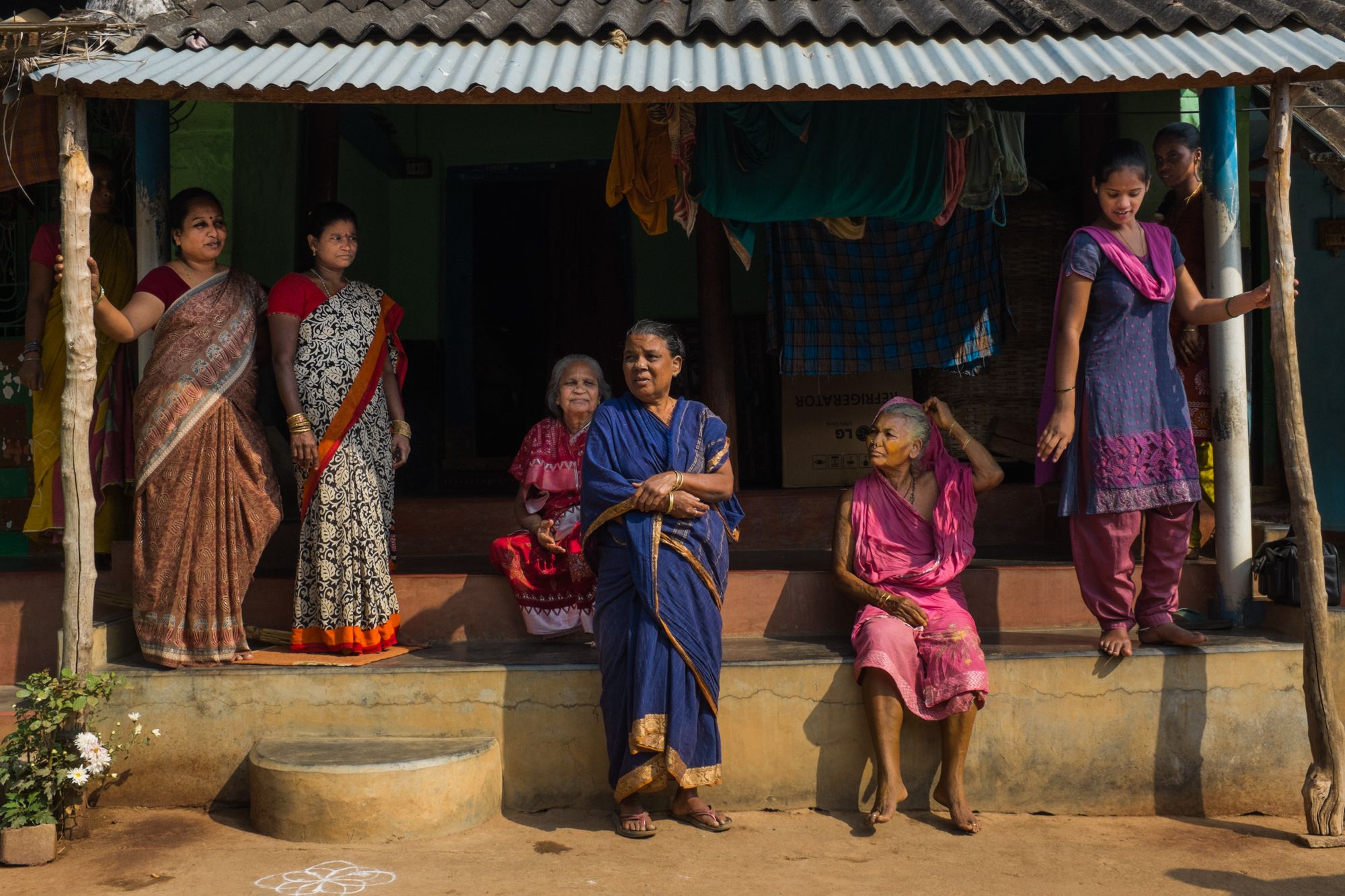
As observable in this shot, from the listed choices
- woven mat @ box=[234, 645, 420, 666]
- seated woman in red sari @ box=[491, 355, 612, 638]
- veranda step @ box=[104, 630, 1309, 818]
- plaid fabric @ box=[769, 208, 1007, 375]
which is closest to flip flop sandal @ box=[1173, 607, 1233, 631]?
veranda step @ box=[104, 630, 1309, 818]

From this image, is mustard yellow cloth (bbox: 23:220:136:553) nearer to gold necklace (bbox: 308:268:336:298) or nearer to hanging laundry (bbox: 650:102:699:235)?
gold necklace (bbox: 308:268:336:298)

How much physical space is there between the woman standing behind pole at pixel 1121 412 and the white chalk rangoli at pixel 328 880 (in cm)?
284

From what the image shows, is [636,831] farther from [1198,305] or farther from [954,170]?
[954,170]

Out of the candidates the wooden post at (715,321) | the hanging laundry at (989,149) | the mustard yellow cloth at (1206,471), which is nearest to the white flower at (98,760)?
the wooden post at (715,321)

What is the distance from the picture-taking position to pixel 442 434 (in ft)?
28.0

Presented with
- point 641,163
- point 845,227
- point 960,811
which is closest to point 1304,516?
point 960,811

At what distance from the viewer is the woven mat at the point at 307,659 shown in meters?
4.69

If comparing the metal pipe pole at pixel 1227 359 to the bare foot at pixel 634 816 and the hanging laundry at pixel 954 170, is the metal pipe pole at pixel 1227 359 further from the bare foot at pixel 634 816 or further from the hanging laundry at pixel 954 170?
the bare foot at pixel 634 816

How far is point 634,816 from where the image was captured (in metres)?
4.33

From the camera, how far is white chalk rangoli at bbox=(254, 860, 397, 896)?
379 cm

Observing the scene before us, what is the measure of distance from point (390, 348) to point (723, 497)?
169cm

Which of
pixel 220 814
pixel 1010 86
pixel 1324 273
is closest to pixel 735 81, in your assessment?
pixel 1010 86

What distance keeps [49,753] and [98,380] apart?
1.92m

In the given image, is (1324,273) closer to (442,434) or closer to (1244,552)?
(1244,552)
